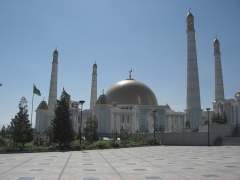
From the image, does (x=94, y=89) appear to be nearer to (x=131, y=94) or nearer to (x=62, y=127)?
(x=131, y=94)

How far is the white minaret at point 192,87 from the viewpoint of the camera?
65812 mm

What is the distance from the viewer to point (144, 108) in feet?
295

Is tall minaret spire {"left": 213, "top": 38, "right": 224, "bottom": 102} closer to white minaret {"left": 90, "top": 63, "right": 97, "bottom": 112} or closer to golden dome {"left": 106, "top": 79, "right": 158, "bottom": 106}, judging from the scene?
golden dome {"left": 106, "top": 79, "right": 158, "bottom": 106}

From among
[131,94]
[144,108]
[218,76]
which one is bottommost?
[144,108]

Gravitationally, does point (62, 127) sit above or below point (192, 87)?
below

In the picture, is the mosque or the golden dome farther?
the golden dome

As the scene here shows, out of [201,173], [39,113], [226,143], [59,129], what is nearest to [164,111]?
[39,113]

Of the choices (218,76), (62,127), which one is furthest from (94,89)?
(62,127)

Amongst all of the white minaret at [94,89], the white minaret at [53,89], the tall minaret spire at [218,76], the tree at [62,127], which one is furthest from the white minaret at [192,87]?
the white minaret at [94,89]

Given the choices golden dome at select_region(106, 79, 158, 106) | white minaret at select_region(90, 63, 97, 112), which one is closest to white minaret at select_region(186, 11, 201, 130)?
golden dome at select_region(106, 79, 158, 106)

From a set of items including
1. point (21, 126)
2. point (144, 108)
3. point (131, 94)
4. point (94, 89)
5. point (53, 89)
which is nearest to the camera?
point (21, 126)

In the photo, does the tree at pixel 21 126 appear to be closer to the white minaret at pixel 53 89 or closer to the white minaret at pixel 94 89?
the white minaret at pixel 53 89

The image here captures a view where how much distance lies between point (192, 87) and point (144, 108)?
85.5 feet

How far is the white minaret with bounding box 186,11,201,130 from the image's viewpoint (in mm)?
65812
